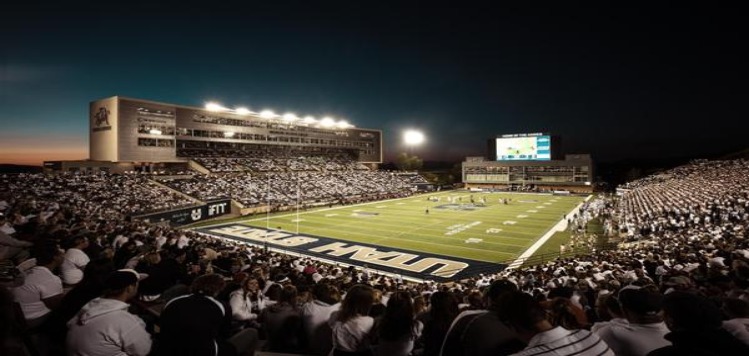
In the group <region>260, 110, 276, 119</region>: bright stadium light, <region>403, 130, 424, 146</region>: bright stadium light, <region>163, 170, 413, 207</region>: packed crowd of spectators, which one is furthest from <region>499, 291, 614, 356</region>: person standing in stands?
<region>403, 130, 424, 146</region>: bright stadium light

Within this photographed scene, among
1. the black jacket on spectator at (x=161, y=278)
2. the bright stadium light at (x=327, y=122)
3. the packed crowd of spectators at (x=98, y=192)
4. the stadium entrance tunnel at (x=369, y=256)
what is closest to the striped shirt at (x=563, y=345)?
the black jacket on spectator at (x=161, y=278)

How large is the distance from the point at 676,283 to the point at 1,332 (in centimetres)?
938

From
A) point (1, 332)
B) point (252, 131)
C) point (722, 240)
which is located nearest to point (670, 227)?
point (722, 240)

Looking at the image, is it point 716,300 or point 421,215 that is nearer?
point 716,300

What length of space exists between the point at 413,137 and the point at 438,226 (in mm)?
59201

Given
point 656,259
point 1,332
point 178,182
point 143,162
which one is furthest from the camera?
point 143,162

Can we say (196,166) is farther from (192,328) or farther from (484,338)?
(484,338)

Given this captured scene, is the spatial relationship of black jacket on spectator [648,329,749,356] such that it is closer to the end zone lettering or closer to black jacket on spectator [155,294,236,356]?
black jacket on spectator [155,294,236,356]

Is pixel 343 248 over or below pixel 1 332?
below

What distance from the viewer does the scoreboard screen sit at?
8000 centimetres

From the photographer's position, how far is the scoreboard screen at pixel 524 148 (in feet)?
262

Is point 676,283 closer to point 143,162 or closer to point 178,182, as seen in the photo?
point 178,182

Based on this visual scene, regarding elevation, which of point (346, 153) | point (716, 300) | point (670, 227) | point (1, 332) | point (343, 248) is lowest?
point (343, 248)

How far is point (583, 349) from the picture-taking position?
239cm
